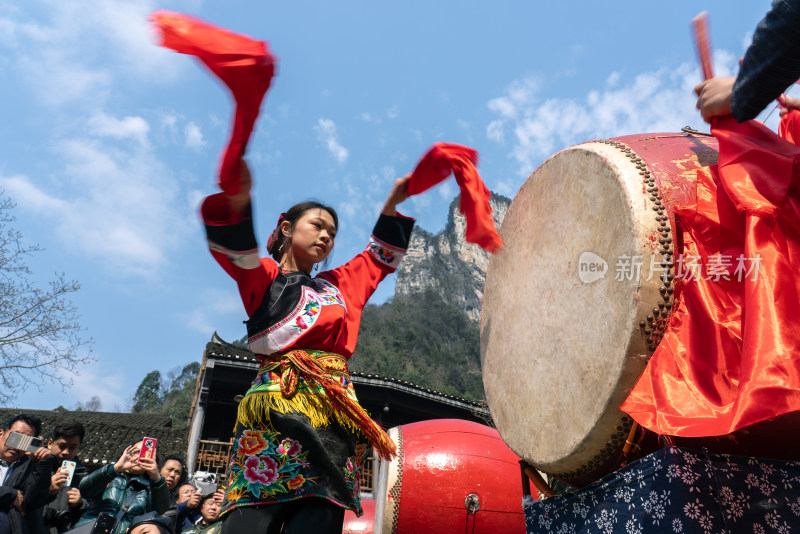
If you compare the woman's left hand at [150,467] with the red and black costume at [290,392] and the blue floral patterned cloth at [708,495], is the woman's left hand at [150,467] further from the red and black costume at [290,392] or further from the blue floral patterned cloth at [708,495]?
the blue floral patterned cloth at [708,495]

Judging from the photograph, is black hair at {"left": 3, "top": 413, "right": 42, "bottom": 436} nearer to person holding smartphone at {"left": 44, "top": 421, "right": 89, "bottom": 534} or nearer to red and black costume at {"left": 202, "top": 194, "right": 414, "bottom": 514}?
person holding smartphone at {"left": 44, "top": 421, "right": 89, "bottom": 534}

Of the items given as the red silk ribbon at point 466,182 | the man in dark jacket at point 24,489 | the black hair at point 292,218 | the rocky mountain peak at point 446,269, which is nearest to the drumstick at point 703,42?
the red silk ribbon at point 466,182

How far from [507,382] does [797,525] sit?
104 cm

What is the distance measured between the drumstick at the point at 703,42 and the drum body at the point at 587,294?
0.80ft

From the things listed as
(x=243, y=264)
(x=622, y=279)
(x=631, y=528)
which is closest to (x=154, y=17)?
(x=243, y=264)

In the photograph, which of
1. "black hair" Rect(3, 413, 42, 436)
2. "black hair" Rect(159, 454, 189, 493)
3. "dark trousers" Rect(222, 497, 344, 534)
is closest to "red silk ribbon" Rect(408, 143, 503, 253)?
"dark trousers" Rect(222, 497, 344, 534)

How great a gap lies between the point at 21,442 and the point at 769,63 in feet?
12.4

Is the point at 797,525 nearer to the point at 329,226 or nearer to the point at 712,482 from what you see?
the point at 712,482

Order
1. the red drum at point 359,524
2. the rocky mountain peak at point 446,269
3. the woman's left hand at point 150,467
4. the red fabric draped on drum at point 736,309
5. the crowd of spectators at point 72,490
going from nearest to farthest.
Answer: the red fabric draped on drum at point 736,309 → the woman's left hand at point 150,467 → the crowd of spectators at point 72,490 → the red drum at point 359,524 → the rocky mountain peak at point 446,269

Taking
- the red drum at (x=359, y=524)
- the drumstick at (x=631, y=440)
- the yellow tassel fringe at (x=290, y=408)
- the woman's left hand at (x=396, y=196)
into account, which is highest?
the woman's left hand at (x=396, y=196)

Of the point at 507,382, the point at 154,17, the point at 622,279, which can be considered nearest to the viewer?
the point at 154,17

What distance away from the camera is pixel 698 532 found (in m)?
1.41

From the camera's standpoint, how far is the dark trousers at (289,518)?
1.58m

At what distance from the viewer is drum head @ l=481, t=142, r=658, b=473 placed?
5.66ft
